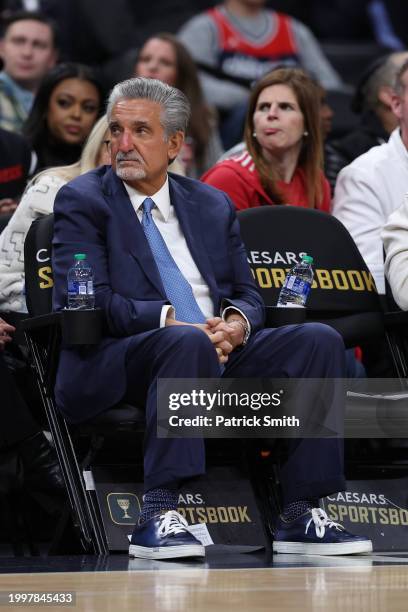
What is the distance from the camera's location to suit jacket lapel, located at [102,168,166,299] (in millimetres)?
4250

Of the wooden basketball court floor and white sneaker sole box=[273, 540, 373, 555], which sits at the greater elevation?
white sneaker sole box=[273, 540, 373, 555]

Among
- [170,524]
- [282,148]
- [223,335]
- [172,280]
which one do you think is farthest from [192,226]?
[282,148]

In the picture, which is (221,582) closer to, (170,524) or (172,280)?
(170,524)

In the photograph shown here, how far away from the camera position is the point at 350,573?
3646 mm

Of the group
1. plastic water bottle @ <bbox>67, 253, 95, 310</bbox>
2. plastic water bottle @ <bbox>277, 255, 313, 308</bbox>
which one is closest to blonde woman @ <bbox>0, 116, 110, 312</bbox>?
plastic water bottle @ <bbox>67, 253, 95, 310</bbox>

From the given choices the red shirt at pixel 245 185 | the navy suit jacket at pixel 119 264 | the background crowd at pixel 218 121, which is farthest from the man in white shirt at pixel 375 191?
→ the navy suit jacket at pixel 119 264

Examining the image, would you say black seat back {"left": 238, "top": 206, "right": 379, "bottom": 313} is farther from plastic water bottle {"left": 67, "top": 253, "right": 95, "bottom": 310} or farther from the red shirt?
plastic water bottle {"left": 67, "top": 253, "right": 95, "bottom": 310}

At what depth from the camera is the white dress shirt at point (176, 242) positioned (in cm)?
438

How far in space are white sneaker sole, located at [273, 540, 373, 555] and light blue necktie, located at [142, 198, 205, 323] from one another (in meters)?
0.76

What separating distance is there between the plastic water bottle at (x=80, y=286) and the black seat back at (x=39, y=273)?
0.26 metres

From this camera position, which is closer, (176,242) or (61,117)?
(176,242)

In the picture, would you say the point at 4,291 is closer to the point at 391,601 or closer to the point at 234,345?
the point at 234,345

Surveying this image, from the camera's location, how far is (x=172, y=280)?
14.2 feet

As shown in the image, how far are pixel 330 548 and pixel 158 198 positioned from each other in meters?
1.22
